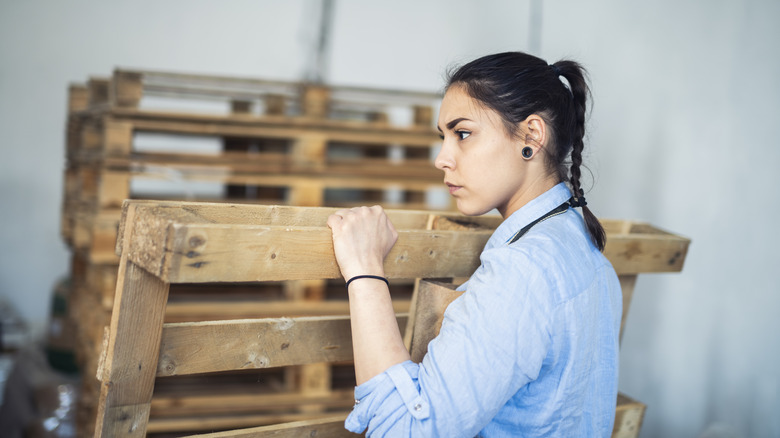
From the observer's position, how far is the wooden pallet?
1241 mm

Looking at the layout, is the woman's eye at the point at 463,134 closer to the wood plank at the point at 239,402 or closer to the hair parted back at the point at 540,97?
the hair parted back at the point at 540,97

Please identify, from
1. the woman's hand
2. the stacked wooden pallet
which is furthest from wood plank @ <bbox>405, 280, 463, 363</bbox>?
the stacked wooden pallet

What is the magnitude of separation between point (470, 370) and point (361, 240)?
1.24 feet

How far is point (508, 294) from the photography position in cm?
124

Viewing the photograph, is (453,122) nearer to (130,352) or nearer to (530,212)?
(530,212)

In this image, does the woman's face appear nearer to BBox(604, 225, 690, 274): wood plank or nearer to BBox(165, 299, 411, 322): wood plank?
BBox(604, 225, 690, 274): wood plank

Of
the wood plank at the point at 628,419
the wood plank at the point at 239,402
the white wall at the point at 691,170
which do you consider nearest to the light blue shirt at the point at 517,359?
the wood plank at the point at 628,419

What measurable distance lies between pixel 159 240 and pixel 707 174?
8.37ft

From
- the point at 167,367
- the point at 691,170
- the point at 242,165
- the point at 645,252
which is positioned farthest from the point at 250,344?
the point at 691,170

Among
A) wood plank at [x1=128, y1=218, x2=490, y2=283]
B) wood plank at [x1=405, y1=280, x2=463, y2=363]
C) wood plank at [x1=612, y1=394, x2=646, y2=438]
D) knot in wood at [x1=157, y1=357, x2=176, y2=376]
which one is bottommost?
wood plank at [x1=612, y1=394, x2=646, y2=438]

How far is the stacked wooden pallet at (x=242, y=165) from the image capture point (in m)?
3.19

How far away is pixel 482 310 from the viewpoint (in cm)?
124

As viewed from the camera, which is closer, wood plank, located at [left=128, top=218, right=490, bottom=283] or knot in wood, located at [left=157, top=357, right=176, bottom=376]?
wood plank, located at [left=128, top=218, right=490, bottom=283]

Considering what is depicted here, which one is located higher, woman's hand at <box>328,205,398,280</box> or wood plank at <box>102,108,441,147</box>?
wood plank at <box>102,108,441,147</box>
